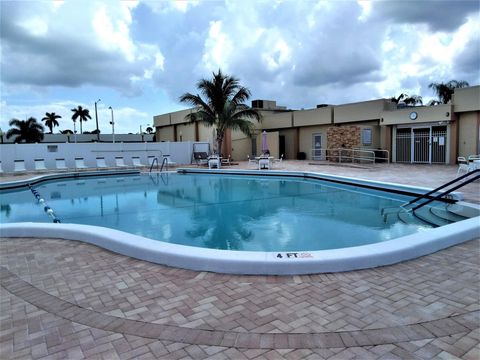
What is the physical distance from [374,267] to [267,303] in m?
1.50

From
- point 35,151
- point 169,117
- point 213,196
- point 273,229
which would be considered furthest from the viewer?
point 169,117

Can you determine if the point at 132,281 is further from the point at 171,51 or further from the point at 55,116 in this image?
the point at 55,116

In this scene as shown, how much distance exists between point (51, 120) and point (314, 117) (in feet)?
168

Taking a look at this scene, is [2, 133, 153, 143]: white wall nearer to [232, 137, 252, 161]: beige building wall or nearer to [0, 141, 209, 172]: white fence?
[232, 137, 252, 161]: beige building wall

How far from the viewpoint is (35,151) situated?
19.6 m

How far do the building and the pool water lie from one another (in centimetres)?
770

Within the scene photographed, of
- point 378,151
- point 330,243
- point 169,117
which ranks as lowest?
point 330,243

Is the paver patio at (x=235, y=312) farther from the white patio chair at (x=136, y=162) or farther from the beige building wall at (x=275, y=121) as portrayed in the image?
the beige building wall at (x=275, y=121)

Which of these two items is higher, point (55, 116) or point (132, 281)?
point (55, 116)

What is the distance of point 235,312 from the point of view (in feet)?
9.77

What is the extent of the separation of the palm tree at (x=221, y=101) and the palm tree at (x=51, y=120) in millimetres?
47856

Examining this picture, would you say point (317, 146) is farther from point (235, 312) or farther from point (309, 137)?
point (235, 312)

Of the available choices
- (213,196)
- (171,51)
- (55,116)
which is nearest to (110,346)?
(213,196)

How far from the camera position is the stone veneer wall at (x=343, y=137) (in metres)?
20.3
